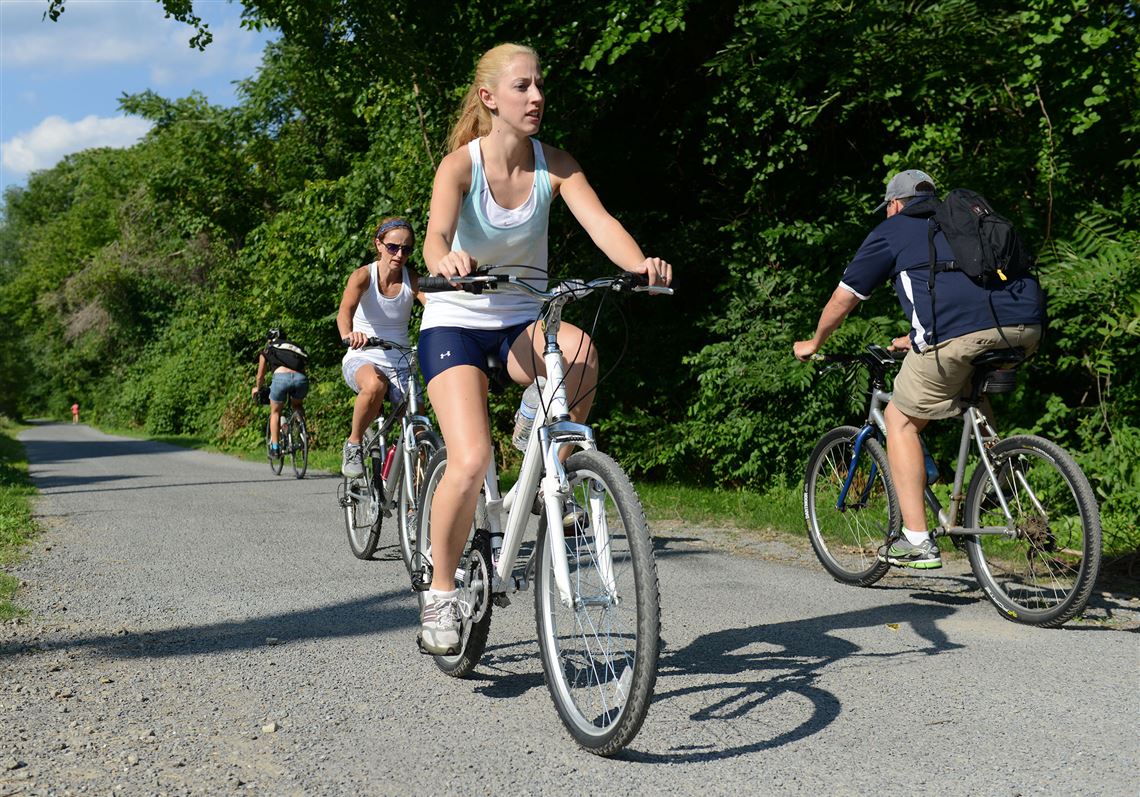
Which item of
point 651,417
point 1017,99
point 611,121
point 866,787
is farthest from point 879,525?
point 611,121

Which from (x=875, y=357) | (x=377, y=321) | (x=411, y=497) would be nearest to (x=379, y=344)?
(x=377, y=321)

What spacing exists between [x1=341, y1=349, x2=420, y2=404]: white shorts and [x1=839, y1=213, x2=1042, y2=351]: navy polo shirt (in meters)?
2.95

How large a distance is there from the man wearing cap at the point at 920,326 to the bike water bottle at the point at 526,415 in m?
2.22

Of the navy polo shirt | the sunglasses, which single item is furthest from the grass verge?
the navy polo shirt

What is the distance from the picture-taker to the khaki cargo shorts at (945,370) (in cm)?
507

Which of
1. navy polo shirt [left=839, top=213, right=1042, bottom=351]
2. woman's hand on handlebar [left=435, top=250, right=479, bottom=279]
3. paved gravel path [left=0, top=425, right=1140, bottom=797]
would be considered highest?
navy polo shirt [left=839, top=213, right=1042, bottom=351]

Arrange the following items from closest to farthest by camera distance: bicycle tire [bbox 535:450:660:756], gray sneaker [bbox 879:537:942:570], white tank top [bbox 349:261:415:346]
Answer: bicycle tire [bbox 535:450:660:756], gray sneaker [bbox 879:537:942:570], white tank top [bbox 349:261:415:346]

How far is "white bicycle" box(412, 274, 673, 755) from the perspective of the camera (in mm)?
3078

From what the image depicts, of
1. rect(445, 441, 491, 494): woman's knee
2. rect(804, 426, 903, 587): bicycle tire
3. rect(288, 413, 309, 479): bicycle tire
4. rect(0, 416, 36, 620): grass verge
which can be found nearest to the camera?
rect(445, 441, 491, 494): woman's knee

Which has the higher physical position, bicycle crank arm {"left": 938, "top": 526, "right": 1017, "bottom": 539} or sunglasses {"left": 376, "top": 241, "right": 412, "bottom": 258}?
sunglasses {"left": 376, "top": 241, "right": 412, "bottom": 258}

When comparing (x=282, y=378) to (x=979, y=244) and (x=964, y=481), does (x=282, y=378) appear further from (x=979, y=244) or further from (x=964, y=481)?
(x=979, y=244)

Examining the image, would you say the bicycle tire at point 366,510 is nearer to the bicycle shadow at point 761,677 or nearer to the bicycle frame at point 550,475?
the bicycle shadow at point 761,677

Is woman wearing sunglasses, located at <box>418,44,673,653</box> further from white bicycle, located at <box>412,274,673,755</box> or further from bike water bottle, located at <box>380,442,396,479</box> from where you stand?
bike water bottle, located at <box>380,442,396,479</box>

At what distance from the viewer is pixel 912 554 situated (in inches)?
217
